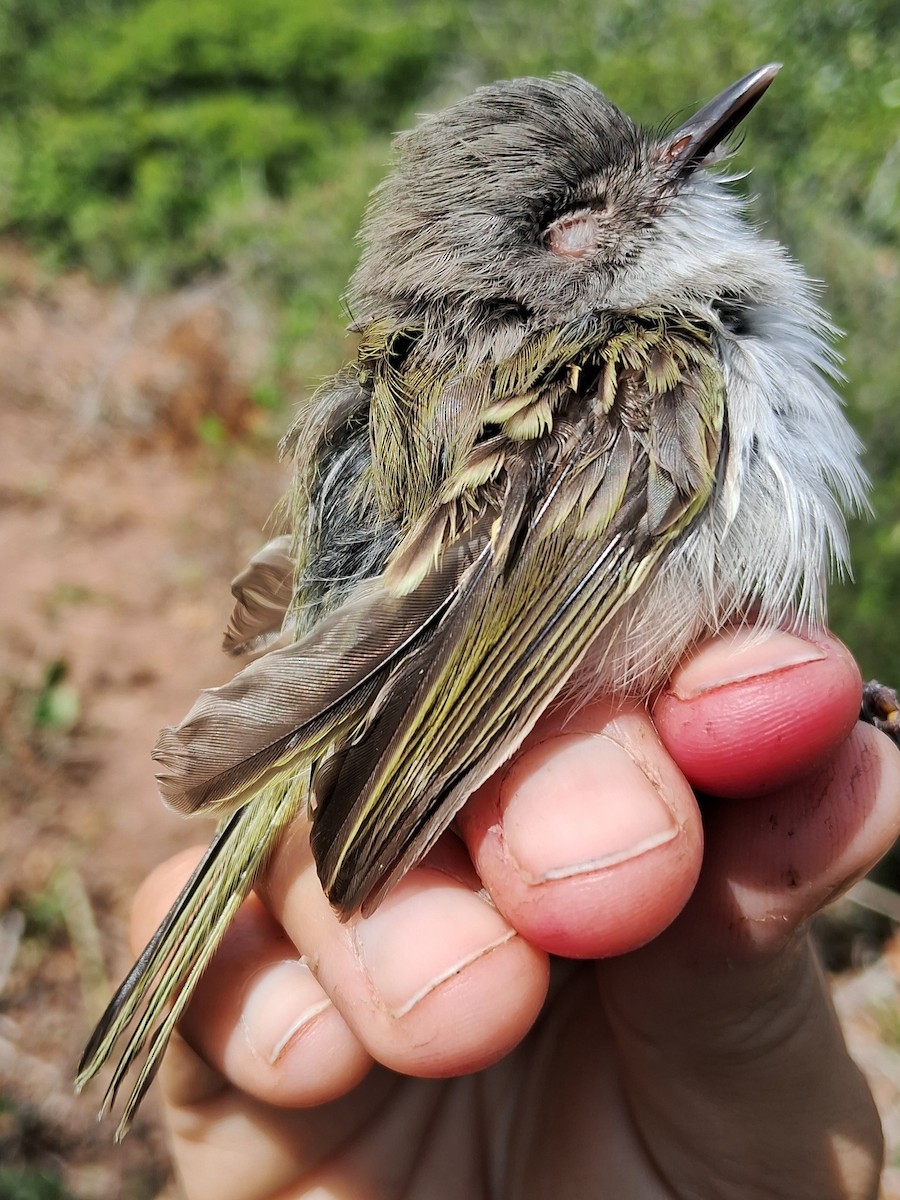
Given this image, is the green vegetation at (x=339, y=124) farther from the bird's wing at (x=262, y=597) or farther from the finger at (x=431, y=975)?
the finger at (x=431, y=975)

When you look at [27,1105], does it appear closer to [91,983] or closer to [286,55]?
[91,983]

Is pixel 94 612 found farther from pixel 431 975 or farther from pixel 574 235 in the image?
pixel 431 975

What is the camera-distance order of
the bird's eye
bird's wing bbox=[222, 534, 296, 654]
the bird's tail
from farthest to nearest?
bird's wing bbox=[222, 534, 296, 654]
the bird's eye
the bird's tail

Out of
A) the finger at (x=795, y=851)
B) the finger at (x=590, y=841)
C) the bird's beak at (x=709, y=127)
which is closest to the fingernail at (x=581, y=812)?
the finger at (x=590, y=841)

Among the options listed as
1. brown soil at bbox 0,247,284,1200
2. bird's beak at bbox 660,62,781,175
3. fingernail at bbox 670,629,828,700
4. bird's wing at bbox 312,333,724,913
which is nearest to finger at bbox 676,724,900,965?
fingernail at bbox 670,629,828,700

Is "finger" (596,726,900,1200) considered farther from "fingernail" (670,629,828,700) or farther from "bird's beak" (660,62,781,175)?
"bird's beak" (660,62,781,175)

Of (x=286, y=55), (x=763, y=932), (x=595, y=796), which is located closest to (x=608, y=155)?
(x=595, y=796)

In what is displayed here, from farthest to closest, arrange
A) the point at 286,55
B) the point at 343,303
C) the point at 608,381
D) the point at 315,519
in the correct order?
the point at 286,55, the point at 343,303, the point at 315,519, the point at 608,381
